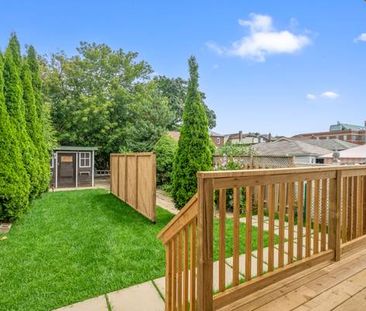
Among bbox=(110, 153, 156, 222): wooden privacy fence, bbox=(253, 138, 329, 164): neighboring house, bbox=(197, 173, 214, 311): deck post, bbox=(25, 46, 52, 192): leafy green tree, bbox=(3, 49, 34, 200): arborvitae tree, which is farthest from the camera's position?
bbox=(253, 138, 329, 164): neighboring house

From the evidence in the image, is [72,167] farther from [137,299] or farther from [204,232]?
[204,232]

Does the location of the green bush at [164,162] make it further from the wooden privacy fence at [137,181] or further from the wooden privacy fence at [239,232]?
the wooden privacy fence at [239,232]

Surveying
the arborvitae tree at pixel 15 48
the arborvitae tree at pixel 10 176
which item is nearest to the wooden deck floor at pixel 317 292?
the arborvitae tree at pixel 10 176

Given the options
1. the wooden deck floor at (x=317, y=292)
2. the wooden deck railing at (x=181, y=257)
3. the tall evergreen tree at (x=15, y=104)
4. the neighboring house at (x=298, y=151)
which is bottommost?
the wooden deck floor at (x=317, y=292)

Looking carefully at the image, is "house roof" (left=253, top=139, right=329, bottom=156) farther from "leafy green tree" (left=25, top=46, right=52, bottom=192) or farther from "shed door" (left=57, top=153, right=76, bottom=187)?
"leafy green tree" (left=25, top=46, right=52, bottom=192)

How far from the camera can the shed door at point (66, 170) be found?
511 inches

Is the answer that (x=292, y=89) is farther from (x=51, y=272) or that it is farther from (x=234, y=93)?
(x=51, y=272)

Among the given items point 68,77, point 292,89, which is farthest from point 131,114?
point 292,89

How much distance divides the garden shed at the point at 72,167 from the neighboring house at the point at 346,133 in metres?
43.0

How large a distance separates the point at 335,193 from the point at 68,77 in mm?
16669

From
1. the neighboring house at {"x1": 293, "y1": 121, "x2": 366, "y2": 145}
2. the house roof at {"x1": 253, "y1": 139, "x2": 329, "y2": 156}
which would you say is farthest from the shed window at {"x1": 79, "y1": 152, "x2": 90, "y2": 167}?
the neighboring house at {"x1": 293, "y1": 121, "x2": 366, "y2": 145}

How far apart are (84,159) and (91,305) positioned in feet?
39.1

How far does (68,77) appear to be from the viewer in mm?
16094

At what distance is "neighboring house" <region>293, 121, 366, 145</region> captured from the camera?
4391 centimetres
